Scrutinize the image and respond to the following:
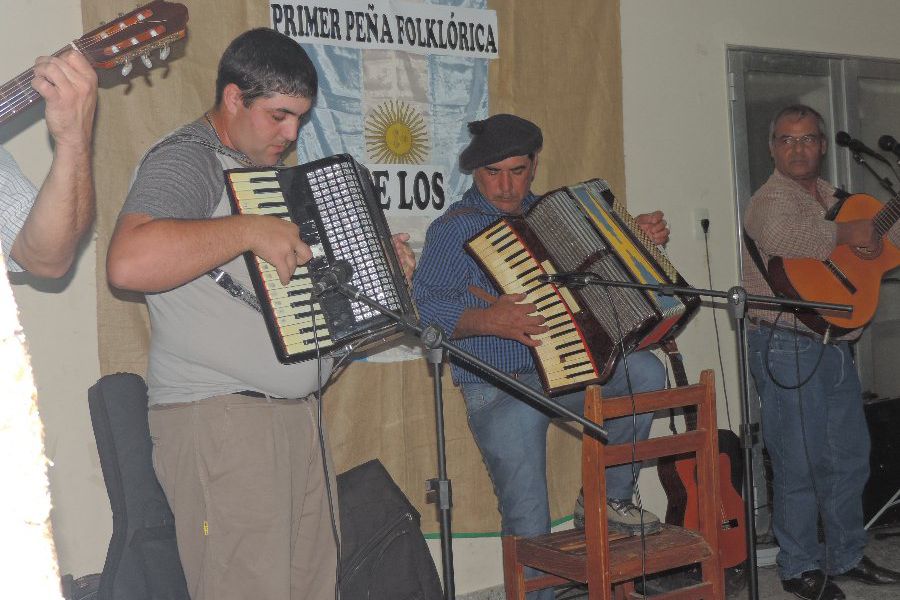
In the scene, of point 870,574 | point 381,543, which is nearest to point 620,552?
point 381,543

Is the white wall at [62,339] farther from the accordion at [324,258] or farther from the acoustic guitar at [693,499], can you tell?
the acoustic guitar at [693,499]

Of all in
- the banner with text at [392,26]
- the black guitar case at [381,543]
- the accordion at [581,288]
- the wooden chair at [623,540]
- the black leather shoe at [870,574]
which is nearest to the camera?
the black guitar case at [381,543]

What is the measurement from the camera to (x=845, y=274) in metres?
3.46

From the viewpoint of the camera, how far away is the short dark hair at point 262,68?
6.53 feet

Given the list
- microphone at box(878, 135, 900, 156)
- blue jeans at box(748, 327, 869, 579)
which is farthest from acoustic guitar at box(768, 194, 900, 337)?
microphone at box(878, 135, 900, 156)

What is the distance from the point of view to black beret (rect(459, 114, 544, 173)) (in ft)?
9.59

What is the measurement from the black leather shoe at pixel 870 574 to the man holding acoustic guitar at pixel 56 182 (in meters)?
2.97

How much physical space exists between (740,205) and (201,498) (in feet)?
9.77

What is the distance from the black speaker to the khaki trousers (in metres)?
Answer: 2.86

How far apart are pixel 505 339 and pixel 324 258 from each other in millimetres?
957

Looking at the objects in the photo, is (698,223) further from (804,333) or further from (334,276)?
(334,276)

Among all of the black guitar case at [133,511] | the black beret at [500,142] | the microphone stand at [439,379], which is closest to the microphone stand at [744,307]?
the black beret at [500,142]

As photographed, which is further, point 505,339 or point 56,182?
point 505,339

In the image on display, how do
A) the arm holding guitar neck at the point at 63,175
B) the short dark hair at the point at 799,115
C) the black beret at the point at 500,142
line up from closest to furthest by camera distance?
the arm holding guitar neck at the point at 63,175, the black beret at the point at 500,142, the short dark hair at the point at 799,115
